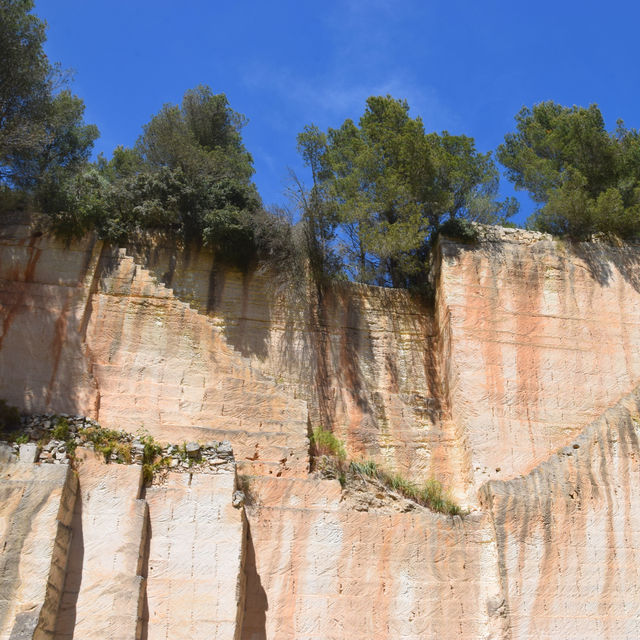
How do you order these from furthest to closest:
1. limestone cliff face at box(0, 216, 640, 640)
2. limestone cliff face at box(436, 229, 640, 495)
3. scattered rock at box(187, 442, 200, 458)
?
limestone cliff face at box(436, 229, 640, 495) → scattered rock at box(187, 442, 200, 458) → limestone cliff face at box(0, 216, 640, 640)

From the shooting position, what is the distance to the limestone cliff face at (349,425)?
36.8ft

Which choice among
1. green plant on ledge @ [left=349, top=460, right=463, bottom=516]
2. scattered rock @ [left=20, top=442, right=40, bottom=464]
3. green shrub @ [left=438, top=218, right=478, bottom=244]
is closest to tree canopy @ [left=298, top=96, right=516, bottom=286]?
green shrub @ [left=438, top=218, right=478, bottom=244]

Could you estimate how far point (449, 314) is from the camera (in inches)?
603

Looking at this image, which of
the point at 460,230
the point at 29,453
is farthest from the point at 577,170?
the point at 29,453

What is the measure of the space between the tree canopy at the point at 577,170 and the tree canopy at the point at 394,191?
3.64 feet

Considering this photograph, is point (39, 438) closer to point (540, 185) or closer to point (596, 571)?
point (596, 571)

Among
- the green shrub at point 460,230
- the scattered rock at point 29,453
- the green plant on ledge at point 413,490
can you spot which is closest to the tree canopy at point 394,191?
the green shrub at point 460,230

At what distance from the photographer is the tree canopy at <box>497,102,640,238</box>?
1672 centimetres

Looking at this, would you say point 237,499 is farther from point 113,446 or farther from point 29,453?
point 29,453

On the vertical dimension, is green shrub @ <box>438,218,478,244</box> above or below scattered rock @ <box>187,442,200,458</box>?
above

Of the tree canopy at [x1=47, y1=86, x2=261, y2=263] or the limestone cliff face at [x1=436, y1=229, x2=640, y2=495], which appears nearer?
the limestone cliff face at [x1=436, y1=229, x2=640, y2=495]

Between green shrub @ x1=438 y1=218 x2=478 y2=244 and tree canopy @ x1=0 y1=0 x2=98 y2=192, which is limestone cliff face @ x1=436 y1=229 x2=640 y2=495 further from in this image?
tree canopy @ x1=0 y1=0 x2=98 y2=192

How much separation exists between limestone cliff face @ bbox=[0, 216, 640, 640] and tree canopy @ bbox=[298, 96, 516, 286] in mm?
814

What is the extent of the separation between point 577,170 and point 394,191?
164 inches
